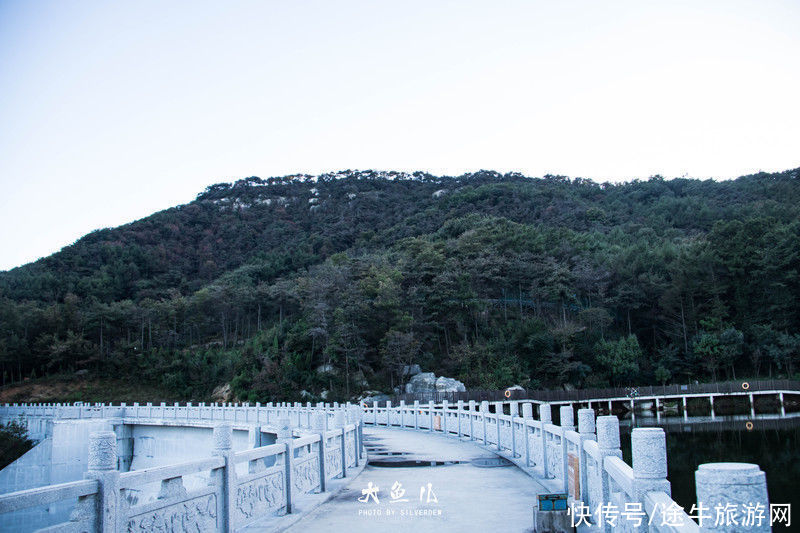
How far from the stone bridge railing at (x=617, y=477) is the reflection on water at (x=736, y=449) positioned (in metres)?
5.24

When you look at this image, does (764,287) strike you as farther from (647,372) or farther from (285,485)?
(285,485)

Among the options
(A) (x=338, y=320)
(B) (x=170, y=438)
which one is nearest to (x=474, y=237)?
(A) (x=338, y=320)

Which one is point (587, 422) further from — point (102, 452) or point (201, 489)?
→ point (102, 452)

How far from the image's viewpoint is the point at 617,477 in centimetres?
550

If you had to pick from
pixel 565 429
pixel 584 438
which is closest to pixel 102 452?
pixel 584 438

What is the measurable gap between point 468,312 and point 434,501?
43972 millimetres

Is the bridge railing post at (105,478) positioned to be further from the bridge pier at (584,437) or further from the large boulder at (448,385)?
the large boulder at (448,385)

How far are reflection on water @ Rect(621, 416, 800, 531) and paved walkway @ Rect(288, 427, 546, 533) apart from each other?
5917 millimetres

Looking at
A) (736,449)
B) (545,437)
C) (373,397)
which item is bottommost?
(736,449)

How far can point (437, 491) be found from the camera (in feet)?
33.6

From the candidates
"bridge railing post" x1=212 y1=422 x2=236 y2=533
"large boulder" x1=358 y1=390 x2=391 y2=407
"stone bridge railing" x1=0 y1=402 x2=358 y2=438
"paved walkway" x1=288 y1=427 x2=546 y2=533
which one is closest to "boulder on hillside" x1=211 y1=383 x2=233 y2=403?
"stone bridge railing" x1=0 y1=402 x2=358 y2=438

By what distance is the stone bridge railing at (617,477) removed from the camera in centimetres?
297

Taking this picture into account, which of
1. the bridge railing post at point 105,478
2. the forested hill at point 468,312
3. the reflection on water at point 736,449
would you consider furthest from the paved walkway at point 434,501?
the forested hill at point 468,312

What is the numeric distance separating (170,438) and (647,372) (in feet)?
115
